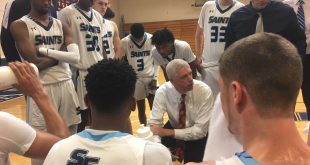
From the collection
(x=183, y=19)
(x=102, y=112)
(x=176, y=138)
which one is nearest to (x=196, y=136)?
(x=176, y=138)

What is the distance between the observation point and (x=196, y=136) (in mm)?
3945

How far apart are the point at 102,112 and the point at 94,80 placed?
0.16 m

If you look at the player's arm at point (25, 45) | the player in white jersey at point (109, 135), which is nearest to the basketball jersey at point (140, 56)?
the player's arm at point (25, 45)

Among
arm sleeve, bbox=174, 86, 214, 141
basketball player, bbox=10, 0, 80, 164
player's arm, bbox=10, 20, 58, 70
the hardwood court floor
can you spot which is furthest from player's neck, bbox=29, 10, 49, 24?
the hardwood court floor

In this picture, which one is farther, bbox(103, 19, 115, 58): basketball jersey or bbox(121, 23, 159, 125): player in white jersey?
bbox(121, 23, 159, 125): player in white jersey

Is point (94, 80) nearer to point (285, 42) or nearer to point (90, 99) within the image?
point (90, 99)

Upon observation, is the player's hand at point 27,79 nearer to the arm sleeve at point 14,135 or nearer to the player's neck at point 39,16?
the arm sleeve at point 14,135

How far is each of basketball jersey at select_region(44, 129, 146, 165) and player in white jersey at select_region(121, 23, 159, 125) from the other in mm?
4223

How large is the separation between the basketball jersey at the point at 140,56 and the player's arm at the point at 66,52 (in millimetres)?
2095

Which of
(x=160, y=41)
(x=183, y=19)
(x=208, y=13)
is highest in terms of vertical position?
(x=208, y=13)

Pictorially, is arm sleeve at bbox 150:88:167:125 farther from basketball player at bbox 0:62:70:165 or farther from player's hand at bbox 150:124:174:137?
basketball player at bbox 0:62:70:165

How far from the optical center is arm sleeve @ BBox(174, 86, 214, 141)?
3.92 metres

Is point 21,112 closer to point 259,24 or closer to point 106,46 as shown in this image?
point 106,46

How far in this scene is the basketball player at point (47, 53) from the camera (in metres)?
3.56
